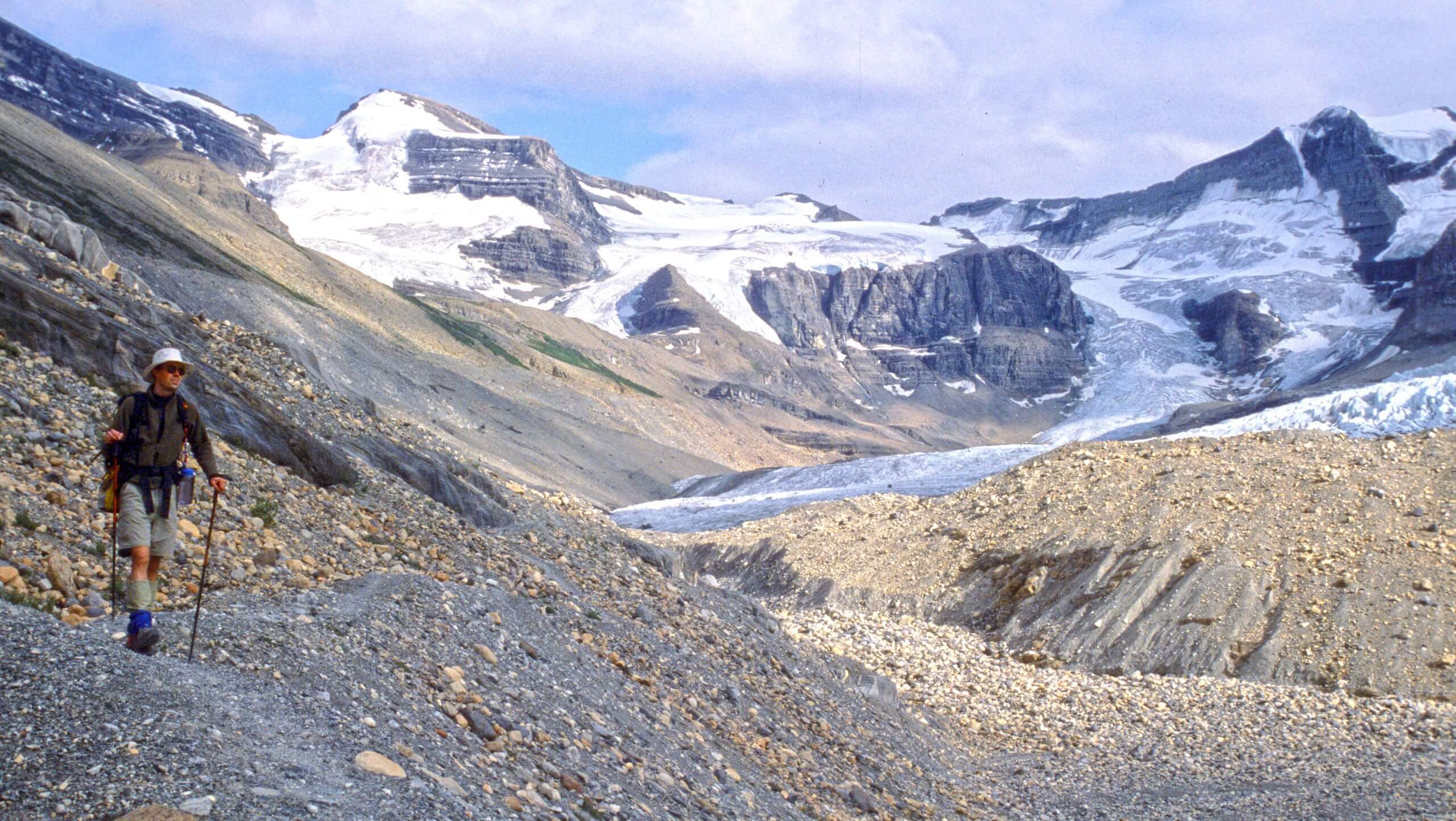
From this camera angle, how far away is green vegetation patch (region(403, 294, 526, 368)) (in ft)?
308

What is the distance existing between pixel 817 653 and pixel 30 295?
1212 cm

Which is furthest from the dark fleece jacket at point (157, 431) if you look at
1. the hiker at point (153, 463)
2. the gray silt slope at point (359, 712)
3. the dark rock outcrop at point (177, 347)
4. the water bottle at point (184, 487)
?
the dark rock outcrop at point (177, 347)

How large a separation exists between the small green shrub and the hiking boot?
12.8 feet

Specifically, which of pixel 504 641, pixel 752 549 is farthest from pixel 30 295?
pixel 752 549

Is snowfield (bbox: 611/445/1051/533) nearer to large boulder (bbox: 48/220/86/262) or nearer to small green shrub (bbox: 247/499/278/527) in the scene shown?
large boulder (bbox: 48/220/86/262)

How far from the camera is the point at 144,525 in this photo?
8016mm

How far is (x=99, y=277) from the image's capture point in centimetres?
1816

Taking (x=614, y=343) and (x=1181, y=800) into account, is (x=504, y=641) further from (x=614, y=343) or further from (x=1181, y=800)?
(x=614, y=343)

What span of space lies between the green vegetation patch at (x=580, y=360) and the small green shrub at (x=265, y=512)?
107 m

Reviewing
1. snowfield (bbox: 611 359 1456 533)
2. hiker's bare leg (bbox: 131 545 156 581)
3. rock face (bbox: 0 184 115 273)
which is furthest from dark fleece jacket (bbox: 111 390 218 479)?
snowfield (bbox: 611 359 1456 533)

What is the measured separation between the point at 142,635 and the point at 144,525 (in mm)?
1139

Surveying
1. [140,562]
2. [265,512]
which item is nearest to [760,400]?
[265,512]

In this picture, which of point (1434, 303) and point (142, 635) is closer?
point (142, 635)

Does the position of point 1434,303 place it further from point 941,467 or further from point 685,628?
point 685,628
